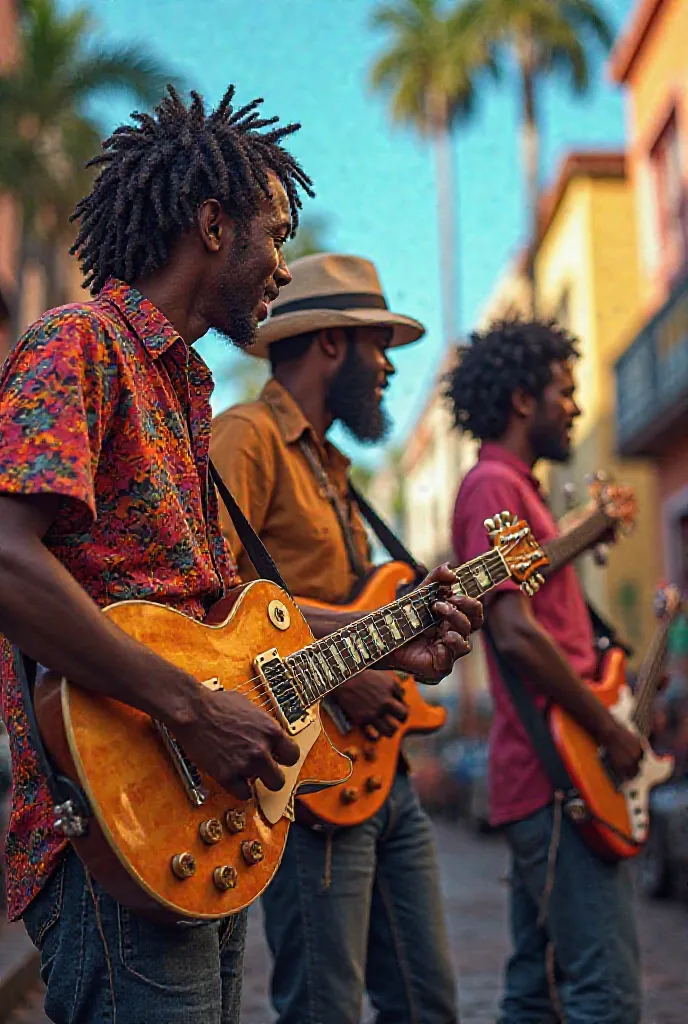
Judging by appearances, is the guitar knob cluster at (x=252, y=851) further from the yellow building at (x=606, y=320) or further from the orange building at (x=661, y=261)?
the yellow building at (x=606, y=320)

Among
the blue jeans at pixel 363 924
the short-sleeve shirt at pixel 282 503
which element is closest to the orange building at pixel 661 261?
the short-sleeve shirt at pixel 282 503

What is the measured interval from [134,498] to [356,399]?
182 centimetres

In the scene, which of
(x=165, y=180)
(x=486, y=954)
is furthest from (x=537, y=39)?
(x=165, y=180)

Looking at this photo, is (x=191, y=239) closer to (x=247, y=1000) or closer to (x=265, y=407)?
(x=265, y=407)

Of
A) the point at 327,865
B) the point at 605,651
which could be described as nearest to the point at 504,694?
the point at 605,651

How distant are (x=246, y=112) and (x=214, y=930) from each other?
60.3 inches

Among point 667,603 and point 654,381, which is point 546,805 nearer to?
point 667,603

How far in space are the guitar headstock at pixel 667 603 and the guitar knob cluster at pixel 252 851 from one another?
8.93 ft

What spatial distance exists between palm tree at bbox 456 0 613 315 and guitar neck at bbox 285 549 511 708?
23.4 meters

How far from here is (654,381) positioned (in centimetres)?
1819

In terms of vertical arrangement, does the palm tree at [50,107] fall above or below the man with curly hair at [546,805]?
above

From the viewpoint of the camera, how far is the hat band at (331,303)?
→ 13.3ft

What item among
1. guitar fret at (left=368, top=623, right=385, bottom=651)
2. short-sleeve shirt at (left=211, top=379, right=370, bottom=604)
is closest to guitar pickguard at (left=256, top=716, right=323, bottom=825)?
guitar fret at (left=368, top=623, right=385, bottom=651)

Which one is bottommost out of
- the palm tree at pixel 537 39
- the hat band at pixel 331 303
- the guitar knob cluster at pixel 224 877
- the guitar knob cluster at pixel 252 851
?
the guitar knob cluster at pixel 224 877
